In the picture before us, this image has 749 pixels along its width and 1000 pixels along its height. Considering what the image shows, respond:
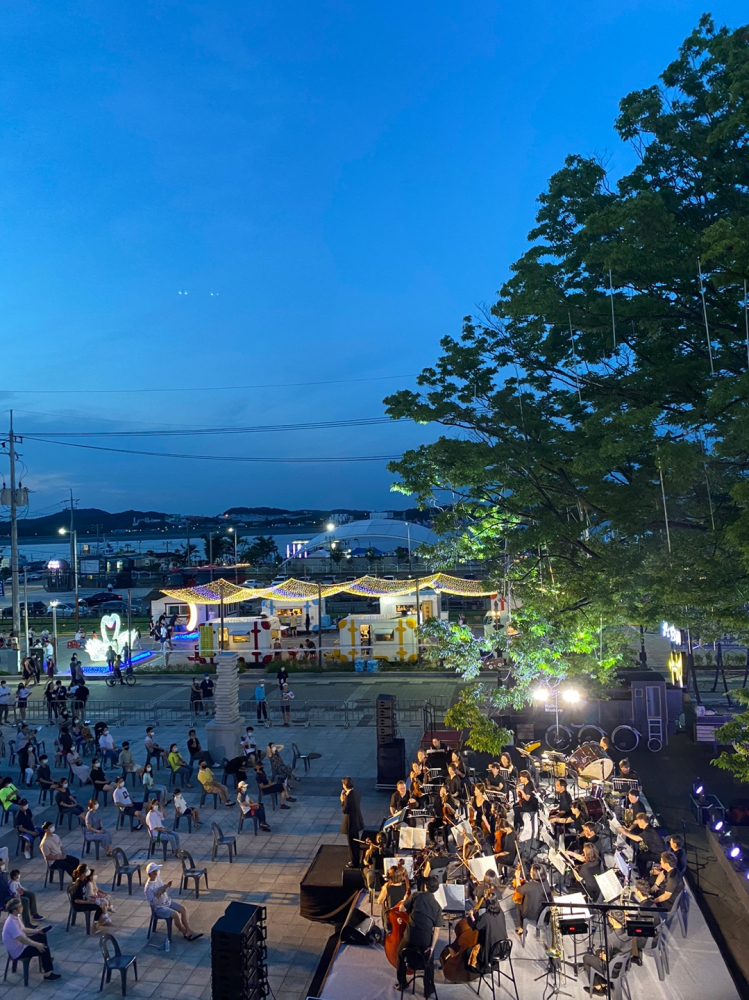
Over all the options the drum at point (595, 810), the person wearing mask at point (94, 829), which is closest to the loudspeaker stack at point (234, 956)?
the person wearing mask at point (94, 829)

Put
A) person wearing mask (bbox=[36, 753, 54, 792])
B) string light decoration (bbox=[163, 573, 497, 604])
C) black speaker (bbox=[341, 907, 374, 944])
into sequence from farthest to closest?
string light decoration (bbox=[163, 573, 497, 604]), person wearing mask (bbox=[36, 753, 54, 792]), black speaker (bbox=[341, 907, 374, 944])

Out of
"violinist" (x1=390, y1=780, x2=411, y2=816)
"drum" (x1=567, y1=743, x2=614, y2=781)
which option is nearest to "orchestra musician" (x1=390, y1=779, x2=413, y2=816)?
"violinist" (x1=390, y1=780, x2=411, y2=816)

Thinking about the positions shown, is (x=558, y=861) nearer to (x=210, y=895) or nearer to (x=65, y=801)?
(x=210, y=895)

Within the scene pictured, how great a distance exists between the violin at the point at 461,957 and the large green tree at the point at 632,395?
15.1 ft

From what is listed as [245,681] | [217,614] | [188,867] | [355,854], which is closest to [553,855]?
[355,854]

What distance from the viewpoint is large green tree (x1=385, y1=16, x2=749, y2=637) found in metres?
8.49

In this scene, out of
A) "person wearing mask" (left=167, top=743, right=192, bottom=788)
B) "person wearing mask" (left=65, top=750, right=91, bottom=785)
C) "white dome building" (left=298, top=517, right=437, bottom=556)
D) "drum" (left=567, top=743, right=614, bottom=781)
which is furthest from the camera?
"white dome building" (left=298, top=517, right=437, bottom=556)

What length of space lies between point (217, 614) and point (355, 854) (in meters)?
26.5

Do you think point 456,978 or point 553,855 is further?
point 553,855

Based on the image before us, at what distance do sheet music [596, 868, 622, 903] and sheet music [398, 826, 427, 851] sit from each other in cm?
293

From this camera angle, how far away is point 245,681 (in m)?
28.8

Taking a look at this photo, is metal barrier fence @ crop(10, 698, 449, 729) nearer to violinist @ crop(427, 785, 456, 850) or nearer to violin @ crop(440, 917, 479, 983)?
violinist @ crop(427, 785, 456, 850)

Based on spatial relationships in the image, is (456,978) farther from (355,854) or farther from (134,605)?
(134,605)

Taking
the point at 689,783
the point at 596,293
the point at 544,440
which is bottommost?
the point at 689,783
